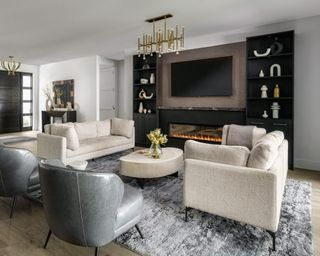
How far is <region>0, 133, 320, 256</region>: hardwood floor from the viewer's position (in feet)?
6.47

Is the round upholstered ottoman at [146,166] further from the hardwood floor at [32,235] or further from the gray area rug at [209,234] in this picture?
the hardwood floor at [32,235]

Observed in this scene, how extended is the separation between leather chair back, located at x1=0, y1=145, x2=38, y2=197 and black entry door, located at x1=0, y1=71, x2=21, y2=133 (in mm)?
7426

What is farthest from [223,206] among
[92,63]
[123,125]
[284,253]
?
[92,63]

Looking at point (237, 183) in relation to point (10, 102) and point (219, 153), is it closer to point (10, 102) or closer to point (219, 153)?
point (219, 153)

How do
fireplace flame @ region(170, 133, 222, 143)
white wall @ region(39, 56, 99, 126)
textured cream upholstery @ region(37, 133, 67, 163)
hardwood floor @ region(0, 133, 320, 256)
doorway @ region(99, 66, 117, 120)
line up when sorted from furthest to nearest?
1. doorway @ region(99, 66, 117, 120)
2. white wall @ region(39, 56, 99, 126)
3. fireplace flame @ region(170, 133, 222, 143)
4. textured cream upholstery @ region(37, 133, 67, 163)
5. hardwood floor @ region(0, 133, 320, 256)

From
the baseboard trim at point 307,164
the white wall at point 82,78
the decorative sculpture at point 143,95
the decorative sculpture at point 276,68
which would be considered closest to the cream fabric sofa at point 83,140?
the decorative sculpture at point 143,95

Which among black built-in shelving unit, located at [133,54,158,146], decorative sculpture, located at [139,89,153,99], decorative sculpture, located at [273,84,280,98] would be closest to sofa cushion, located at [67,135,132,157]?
black built-in shelving unit, located at [133,54,158,146]

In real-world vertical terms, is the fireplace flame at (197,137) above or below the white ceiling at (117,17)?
below

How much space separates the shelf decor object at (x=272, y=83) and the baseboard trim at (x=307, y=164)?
0.92ft

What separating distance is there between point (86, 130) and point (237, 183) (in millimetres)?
3975

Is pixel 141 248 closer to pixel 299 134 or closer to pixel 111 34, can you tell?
pixel 299 134

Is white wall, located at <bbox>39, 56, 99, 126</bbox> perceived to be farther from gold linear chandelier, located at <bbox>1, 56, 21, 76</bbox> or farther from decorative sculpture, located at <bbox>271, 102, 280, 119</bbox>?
decorative sculpture, located at <bbox>271, 102, 280, 119</bbox>

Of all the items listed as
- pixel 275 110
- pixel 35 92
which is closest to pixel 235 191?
pixel 275 110

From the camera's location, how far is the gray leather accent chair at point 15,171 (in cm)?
247
